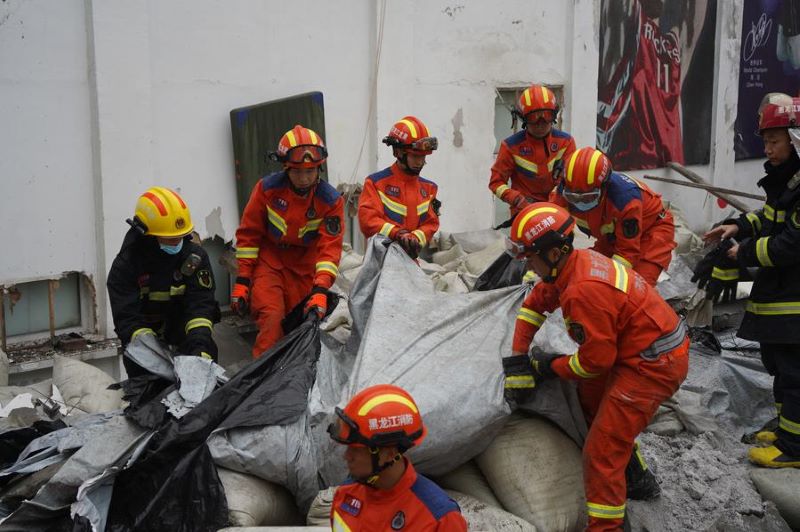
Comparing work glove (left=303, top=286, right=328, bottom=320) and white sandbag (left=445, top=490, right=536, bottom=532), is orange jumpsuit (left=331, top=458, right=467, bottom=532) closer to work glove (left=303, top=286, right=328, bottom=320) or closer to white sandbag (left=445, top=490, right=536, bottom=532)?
white sandbag (left=445, top=490, right=536, bottom=532)

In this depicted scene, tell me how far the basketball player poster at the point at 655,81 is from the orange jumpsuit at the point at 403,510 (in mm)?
7879

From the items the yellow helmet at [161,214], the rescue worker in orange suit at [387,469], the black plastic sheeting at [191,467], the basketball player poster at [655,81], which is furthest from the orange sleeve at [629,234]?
the basketball player poster at [655,81]

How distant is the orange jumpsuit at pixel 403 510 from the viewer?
2494 mm

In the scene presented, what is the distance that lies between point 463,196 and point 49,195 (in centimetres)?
393

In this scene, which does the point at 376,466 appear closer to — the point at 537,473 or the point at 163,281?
the point at 537,473

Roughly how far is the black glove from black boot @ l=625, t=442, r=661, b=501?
0.69m

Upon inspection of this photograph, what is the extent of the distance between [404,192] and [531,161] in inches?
43.5

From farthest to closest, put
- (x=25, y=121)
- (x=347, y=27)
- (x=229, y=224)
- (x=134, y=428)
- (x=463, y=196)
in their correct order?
(x=463, y=196)
(x=347, y=27)
(x=229, y=224)
(x=25, y=121)
(x=134, y=428)

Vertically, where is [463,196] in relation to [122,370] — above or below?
above

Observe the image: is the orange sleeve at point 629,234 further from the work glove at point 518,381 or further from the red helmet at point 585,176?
the work glove at point 518,381

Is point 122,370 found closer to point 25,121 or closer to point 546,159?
point 25,121

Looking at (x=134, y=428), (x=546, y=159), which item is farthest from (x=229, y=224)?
(x=134, y=428)

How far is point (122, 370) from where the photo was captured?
5.98 metres
